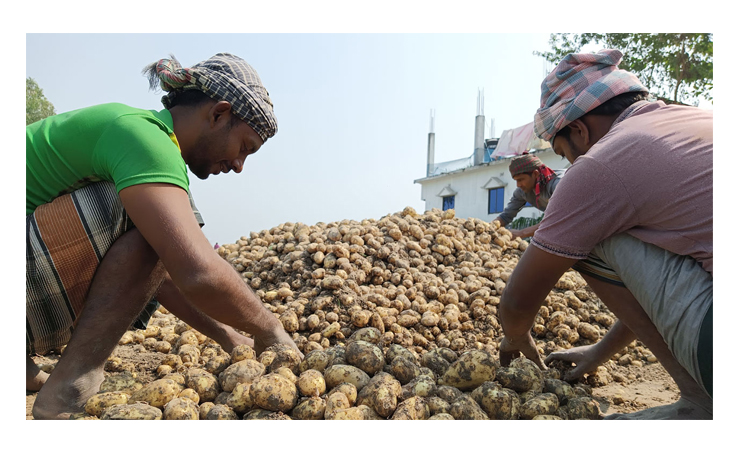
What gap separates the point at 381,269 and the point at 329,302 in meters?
0.53

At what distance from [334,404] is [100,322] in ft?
2.70

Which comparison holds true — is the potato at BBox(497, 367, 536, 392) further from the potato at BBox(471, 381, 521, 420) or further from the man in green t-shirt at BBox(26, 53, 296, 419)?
the man in green t-shirt at BBox(26, 53, 296, 419)

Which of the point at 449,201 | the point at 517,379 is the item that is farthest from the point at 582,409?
the point at 449,201

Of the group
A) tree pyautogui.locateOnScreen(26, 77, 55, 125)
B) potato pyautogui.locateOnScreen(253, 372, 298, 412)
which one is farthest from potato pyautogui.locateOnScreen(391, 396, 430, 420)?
tree pyautogui.locateOnScreen(26, 77, 55, 125)

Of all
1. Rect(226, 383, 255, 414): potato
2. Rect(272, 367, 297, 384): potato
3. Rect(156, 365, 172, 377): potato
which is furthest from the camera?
Rect(156, 365, 172, 377): potato

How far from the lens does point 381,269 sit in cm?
355

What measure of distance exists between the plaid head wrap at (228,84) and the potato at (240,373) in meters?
0.92

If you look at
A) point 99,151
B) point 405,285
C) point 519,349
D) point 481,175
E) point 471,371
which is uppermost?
point 99,151

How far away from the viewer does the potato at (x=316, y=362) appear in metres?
1.84

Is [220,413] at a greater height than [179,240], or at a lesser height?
lesser

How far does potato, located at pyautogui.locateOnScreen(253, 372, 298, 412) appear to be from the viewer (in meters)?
1.55

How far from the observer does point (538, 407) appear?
5.55 feet

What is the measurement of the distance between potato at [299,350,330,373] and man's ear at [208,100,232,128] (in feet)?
3.13

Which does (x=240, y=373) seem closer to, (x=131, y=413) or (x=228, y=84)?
(x=131, y=413)
